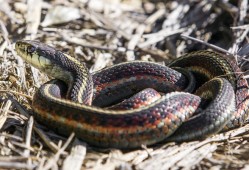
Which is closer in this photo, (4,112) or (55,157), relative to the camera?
(55,157)

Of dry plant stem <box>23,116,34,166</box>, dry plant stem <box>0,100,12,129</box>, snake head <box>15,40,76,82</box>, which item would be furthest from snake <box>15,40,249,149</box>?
dry plant stem <box>0,100,12,129</box>

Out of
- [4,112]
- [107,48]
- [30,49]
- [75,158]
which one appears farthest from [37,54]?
[107,48]

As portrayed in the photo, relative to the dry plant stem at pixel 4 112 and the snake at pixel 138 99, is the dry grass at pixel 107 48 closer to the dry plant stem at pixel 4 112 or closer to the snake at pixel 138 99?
the dry plant stem at pixel 4 112

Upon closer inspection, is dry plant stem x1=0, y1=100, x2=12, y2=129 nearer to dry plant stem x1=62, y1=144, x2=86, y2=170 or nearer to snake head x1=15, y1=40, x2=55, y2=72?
snake head x1=15, y1=40, x2=55, y2=72

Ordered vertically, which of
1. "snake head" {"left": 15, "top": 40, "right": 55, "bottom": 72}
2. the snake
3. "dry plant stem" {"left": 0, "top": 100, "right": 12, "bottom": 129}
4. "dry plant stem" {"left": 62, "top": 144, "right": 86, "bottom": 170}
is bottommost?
"dry plant stem" {"left": 62, "top": 144, "right": 86, "bottom": 170}

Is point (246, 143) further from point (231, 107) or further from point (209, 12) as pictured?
point (209, 12)

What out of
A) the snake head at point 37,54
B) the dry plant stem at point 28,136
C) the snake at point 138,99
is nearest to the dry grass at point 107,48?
the dry plant stem at point 28,136

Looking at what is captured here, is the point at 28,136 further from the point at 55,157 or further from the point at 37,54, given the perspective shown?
the point at 37,54
